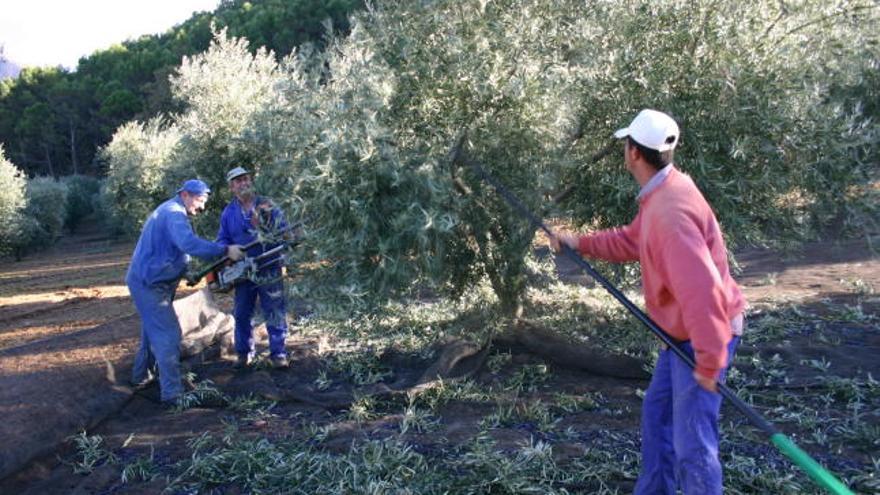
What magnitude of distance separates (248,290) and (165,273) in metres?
1.01

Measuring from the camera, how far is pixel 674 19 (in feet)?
19.6

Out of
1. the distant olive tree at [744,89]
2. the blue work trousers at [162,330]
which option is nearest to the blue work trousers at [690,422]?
the distant olive tree at [744,89]

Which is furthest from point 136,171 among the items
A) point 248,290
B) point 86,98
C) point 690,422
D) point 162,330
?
point 86,98

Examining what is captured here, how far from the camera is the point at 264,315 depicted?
7379 mm

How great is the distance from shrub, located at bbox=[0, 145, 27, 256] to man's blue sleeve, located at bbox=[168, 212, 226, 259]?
869 inches

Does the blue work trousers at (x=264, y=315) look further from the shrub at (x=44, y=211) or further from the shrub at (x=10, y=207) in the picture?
the shrub at (x=44, y=211)

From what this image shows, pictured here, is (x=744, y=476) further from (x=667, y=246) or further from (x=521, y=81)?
(x=521, y=81)

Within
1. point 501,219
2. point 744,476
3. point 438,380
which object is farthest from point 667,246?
point 438,380

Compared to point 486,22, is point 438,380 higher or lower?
lower

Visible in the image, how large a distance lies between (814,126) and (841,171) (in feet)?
2.07

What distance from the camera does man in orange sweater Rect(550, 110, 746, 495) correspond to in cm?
324

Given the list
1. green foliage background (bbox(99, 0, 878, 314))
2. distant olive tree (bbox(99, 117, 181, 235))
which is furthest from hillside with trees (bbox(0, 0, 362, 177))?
green foliage background (bbox(99, 0, 878, 314))

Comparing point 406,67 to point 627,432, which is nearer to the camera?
point 627,432

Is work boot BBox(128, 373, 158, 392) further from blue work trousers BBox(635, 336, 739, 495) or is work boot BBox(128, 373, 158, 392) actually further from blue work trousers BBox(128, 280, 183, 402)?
blue work trousers BBox(635, 336, 739, 495)
